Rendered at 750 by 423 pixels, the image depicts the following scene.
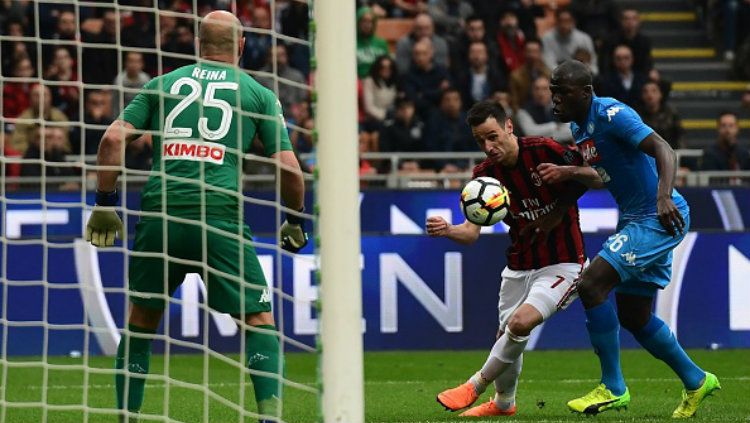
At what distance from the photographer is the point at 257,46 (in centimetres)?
1625


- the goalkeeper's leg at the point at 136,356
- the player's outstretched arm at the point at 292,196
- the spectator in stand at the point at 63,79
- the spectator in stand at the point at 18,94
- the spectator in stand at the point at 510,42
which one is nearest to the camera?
the player's outstretched arm at the point at 292,196

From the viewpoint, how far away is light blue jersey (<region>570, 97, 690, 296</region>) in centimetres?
806

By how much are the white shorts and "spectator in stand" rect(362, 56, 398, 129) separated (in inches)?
310

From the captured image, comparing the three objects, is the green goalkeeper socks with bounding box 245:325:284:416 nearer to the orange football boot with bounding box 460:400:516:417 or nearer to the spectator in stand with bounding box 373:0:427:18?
the orange football boot with bounding box 460:400:516:417

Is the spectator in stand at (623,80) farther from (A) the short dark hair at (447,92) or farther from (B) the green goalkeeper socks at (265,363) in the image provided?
(B) the green goalkeeper socks at (265,363)

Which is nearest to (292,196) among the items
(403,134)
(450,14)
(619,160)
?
(619,160)

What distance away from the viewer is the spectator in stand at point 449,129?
1572 cm

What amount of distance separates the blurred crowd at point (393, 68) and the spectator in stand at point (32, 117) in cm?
1

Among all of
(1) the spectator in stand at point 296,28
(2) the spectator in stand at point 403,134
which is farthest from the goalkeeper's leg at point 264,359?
(1) the spectator in stand at point 296,28

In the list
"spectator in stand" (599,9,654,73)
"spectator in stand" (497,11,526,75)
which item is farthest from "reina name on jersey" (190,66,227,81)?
"spectator in stand" (599,9,654,73)

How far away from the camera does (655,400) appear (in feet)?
30.7

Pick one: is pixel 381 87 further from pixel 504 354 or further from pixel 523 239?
pixel 504 354

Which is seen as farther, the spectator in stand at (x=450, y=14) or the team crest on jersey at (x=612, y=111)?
the spectator in stand at (x=450, y=14)

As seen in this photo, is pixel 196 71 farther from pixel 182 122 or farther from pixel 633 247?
pixel 633 247
